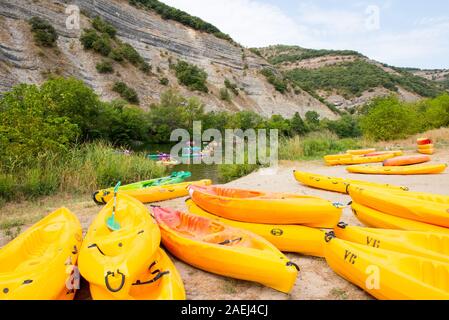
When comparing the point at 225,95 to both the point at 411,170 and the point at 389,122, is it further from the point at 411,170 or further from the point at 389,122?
the point at 411,170

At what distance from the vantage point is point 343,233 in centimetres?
357

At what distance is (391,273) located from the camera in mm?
2434

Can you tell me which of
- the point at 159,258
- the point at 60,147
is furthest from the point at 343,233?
the point at 60,147

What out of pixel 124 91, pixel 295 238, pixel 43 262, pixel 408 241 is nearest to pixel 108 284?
pixel 43 262

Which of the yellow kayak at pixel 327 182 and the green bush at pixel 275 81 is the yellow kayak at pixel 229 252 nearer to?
the yellow kayak at pixel 327 182

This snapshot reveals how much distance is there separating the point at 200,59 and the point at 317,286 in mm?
45363

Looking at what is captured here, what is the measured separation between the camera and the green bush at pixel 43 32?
29.5m

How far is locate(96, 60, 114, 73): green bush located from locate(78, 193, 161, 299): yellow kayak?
32.5 meters

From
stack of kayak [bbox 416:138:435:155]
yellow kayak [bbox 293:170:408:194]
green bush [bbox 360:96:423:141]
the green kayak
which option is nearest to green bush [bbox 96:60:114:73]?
green bush [bbox 360:96:423:141]

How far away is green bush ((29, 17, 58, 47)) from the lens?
29.5 metres

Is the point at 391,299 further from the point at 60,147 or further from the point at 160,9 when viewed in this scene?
→ the point at 160,9

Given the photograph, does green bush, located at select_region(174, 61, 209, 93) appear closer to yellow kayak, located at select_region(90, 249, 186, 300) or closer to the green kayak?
the green kayak

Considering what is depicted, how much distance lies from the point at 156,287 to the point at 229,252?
2.19 feet

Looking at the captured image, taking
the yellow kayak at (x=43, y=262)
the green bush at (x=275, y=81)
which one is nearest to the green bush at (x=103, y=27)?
the green bush at (x=275, y=81)
